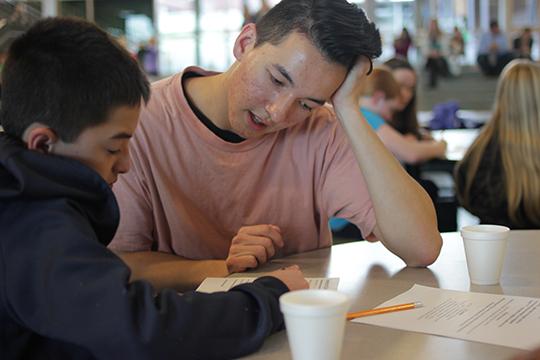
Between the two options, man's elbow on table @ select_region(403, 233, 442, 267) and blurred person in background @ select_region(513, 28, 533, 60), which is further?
blurred person in background @ select_region(513, 28, 533, 60)

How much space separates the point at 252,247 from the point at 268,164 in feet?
0.98

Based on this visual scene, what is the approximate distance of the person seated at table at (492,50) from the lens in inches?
497

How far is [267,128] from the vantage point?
1577 millimetres

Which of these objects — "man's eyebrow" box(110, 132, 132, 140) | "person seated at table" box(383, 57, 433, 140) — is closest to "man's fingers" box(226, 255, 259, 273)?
"man's eyebrow" box(110, 132, 132, 140)

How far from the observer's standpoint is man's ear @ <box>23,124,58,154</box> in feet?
3.31

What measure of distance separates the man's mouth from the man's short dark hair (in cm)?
15

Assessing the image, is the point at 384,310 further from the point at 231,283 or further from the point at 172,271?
the point at 172,271

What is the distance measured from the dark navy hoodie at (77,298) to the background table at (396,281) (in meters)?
0.09

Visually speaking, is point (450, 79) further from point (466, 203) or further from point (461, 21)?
point (466, 203)

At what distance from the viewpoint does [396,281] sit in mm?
1346

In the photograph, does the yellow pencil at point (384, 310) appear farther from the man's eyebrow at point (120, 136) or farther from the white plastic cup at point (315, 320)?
the man's eyebrow at point (120, 136)

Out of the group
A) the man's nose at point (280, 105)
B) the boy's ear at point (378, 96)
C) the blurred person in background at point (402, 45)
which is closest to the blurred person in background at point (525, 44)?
the blurred person in background at point (402, 45)

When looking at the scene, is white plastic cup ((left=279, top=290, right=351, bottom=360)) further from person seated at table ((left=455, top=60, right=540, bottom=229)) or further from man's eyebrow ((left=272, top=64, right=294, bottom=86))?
person seated at table ((left=455, top=60, right=540, bottom=229))

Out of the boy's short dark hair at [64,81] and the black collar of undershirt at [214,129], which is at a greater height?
the boy's short dark hair at [64,81]
